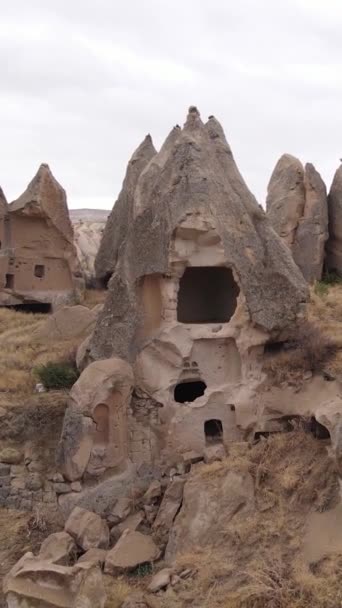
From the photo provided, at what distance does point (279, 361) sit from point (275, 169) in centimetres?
1107

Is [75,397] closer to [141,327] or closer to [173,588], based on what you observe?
[141,327]

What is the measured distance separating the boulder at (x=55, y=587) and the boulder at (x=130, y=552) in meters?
0.83

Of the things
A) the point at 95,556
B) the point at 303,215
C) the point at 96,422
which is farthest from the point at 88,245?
the point at 95,556

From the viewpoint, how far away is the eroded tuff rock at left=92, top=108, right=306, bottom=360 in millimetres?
9727

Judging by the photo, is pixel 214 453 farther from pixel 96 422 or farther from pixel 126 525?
pixel 96 422

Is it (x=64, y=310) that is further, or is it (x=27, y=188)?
(x=27, y=188)

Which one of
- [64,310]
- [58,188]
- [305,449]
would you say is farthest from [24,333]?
[305,449]

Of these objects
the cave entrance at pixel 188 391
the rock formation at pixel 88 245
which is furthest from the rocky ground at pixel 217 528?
the rock formation at pixel 88 245

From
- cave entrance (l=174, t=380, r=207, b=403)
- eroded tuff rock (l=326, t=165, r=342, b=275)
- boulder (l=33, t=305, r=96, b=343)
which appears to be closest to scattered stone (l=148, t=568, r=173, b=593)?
cave entrance (l=174, t=380, r=207, b=403)

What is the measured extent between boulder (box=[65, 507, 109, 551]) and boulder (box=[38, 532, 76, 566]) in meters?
0.10

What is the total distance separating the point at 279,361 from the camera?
382 inches

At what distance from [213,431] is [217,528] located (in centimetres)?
233

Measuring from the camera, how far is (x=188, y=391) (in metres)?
11.1

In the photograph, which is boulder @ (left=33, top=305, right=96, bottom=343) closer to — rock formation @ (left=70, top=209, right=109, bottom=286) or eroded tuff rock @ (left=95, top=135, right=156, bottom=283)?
eroded tuff rock @ (left=95, top=135, right=156, bottom=283)
